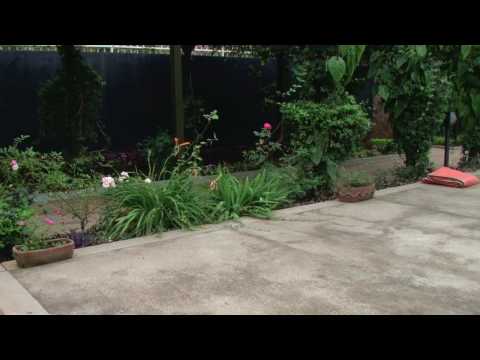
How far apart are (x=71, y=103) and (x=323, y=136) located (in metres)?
4.41

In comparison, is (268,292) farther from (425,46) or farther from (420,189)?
(420,189)

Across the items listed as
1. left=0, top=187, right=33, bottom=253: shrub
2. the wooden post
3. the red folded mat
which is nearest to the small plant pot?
left=0, top=187, right=33, bottom=253: shrub

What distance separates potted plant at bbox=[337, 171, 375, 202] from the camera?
7.28 m

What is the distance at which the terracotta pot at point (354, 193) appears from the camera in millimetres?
7266

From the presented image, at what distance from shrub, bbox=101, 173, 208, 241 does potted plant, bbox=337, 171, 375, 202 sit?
7.31ft

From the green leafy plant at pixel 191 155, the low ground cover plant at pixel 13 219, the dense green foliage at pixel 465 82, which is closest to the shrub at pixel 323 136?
the green leafy plant at pixel 191 155

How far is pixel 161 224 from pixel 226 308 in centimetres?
227

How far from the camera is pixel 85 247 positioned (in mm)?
5164

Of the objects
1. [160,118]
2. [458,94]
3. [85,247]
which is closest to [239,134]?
[160,118]

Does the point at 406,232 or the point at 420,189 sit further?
the point at 420,189

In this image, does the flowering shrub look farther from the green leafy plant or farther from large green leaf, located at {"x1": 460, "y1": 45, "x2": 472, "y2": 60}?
large green leaf, located at {"x1": 460, "y1": 45, "x2": 472, "y2": 60}

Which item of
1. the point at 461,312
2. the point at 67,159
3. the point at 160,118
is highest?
the point at 160,118

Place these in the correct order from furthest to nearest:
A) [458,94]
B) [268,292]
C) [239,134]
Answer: [239,134]
[268,292]
[458,94]
